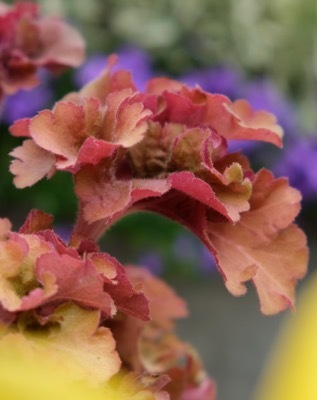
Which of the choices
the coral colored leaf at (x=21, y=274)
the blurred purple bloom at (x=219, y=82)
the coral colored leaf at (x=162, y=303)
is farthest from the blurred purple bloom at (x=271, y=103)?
the coral colored leaf at (x=21, y=274)

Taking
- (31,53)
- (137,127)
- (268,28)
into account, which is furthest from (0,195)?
(137,127)

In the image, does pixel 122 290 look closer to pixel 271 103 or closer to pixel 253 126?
pixel 253 126

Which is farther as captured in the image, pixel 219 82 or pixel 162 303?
pixel 219 82

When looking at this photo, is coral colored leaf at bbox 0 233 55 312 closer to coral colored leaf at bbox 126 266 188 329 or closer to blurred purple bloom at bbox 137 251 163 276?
coral colored leaf at bbox 126 266 188 329

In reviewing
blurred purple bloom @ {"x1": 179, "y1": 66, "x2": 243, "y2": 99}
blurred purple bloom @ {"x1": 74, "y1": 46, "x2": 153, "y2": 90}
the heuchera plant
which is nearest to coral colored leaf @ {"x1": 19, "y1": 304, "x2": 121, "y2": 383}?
the heuchera plant

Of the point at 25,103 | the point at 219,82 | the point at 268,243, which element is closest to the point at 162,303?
the point at 268,243

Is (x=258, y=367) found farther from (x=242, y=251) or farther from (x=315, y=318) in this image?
(x=242, y=251)
